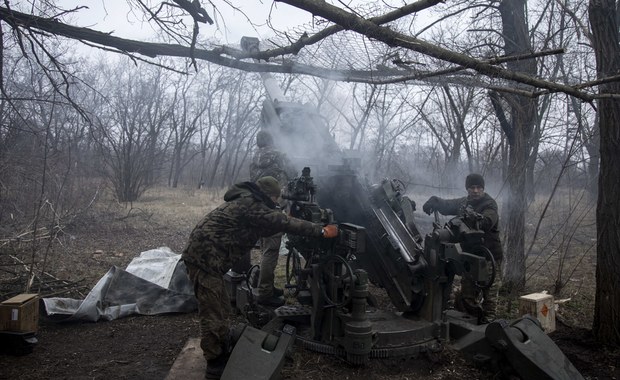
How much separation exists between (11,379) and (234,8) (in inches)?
157

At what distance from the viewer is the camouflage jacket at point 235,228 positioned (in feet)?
15.1

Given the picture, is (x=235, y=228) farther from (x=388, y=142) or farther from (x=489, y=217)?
(x=388, y=142)

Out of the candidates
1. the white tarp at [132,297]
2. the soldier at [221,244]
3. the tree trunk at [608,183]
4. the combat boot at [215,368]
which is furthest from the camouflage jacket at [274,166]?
the tree trunk at [608,183]

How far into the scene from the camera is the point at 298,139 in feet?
23.4

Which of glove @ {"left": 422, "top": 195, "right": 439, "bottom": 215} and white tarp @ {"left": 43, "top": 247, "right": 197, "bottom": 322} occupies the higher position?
glove @ {"left": 422, "top": 195, "right": 439, "bottom": 215}

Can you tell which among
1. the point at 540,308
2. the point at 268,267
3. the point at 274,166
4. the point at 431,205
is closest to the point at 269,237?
the point at 268,267

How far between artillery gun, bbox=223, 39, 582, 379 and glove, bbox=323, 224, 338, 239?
0.11 metres

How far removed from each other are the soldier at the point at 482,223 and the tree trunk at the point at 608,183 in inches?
45.6

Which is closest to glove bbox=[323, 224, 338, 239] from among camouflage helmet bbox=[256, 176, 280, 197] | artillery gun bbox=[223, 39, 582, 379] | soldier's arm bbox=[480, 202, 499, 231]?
artillery gun bbox=[223, 39, 582, 379]

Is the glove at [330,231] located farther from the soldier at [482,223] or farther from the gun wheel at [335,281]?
the soldier at [482,223]

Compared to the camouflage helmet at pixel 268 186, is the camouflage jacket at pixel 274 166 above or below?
above

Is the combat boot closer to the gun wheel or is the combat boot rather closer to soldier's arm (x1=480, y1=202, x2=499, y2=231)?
the gun wheel

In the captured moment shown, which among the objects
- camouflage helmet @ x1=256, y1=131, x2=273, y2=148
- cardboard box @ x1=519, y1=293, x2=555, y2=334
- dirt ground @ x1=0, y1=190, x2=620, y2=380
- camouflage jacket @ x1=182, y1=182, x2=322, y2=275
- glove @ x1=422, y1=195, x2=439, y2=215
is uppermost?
camouflage helmet @ x1=256, y1=131, x2=273, y2=148

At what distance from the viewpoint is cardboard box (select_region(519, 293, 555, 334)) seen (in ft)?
18.6
